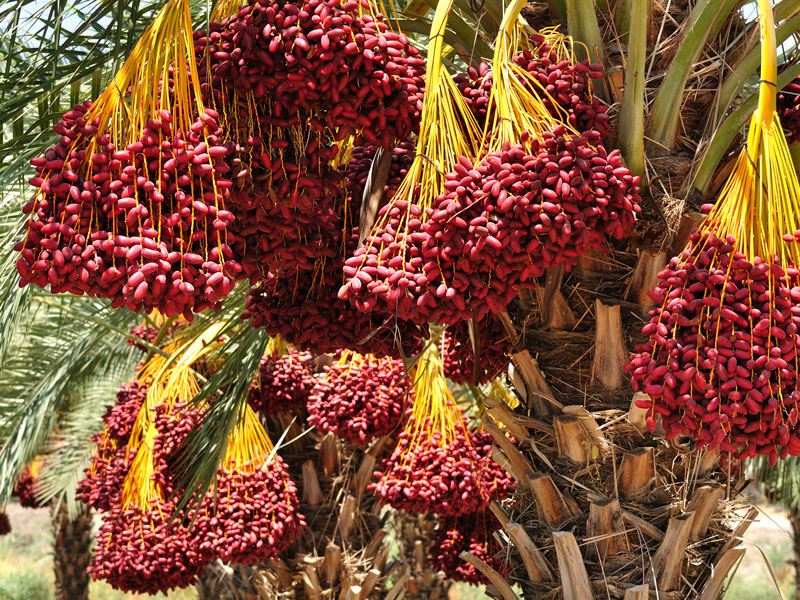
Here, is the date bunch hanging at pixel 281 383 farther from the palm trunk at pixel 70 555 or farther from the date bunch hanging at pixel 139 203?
the palm trunk at pixel 70 555

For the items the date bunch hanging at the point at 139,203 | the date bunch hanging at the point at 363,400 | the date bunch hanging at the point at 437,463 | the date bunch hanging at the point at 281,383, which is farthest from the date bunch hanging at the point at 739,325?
the date bunch hanging at the point at 281,383

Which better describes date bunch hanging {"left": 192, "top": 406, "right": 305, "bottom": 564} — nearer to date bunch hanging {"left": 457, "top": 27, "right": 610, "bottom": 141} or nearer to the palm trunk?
date bunch hanging {"left": 457, "top": 27, "right": 610, "bottom": 141}

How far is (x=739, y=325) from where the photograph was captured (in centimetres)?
174

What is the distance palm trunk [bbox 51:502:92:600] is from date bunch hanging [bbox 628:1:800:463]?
31.7 ft

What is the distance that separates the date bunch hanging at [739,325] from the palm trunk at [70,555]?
31.7 feet

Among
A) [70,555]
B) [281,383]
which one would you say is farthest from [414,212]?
[70,555]

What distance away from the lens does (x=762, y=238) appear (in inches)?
72.2

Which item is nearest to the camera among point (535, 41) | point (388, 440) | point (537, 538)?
point (535, 41)

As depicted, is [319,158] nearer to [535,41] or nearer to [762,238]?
[535,41]

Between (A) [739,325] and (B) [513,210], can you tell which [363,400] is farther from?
(A) [739,325]

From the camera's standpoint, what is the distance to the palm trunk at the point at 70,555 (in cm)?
1047

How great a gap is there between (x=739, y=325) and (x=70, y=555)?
33.1 ft

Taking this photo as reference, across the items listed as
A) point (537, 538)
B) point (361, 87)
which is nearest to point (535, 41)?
point (361, 87)

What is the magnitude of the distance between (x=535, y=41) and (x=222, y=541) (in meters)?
2.70
